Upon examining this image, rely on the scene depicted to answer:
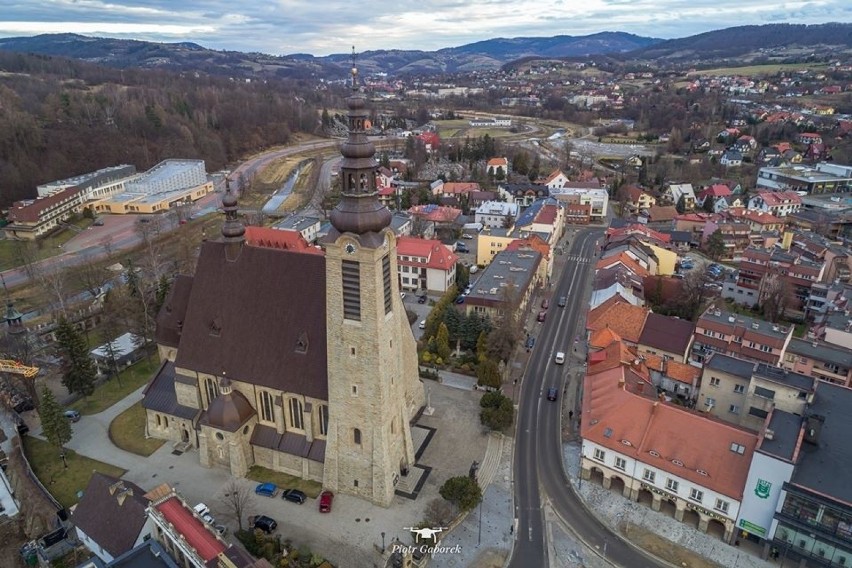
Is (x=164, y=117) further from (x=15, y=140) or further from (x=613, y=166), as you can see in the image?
(x=613, y=166)

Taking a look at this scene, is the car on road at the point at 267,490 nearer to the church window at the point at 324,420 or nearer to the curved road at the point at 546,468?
the church window at the point at 324,420

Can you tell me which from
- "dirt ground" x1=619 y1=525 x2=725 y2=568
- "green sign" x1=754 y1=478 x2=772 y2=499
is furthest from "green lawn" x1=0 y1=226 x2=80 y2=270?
"green sign" x1=754 y1=478 x2=772 y2=499

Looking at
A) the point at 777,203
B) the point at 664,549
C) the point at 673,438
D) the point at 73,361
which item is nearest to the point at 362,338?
the point at 673,438

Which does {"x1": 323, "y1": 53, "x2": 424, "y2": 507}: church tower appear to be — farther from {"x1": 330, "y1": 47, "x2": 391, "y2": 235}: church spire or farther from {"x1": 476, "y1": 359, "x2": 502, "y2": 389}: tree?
{"x1": 476, "y1": 359, "x2": 502, "y2": 389}: tree

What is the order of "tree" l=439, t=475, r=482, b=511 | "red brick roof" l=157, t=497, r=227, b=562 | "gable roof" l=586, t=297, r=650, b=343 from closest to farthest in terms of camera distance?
"red brick roof" l=157, t=497, r=227, b=562, "tree" l=439, t=475, r=482, b=511, "gable roof" l=586, t=297, r=650, b=343

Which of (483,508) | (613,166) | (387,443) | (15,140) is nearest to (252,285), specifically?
(387,443)
